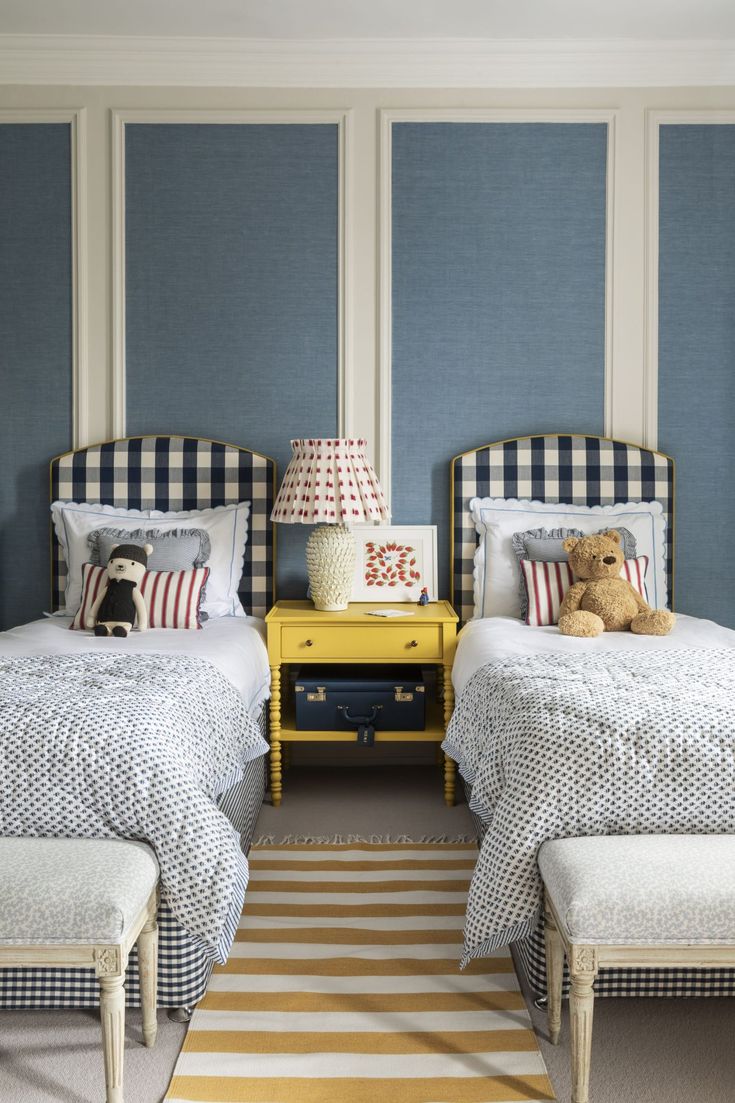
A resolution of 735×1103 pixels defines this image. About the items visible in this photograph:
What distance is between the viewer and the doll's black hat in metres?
3.12

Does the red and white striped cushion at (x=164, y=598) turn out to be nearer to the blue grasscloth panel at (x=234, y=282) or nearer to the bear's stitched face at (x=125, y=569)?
the bear's stitched face at (x=125, y=569)

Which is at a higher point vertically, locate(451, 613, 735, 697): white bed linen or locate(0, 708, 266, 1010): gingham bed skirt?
locate(451, 613, 735, 697): white bed linen

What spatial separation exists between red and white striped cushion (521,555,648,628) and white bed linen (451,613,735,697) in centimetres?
5

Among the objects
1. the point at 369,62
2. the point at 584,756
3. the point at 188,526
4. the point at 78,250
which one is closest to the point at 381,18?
the point at 369,62

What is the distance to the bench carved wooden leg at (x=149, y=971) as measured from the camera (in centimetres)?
173

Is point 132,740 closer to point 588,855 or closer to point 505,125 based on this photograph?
point 588,855

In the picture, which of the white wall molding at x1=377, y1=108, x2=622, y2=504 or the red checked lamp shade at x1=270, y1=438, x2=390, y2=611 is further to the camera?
the white wall molding at x1=377, y1=108, x2=622, y2=504

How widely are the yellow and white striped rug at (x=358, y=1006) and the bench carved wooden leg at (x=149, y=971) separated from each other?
3.3 inches

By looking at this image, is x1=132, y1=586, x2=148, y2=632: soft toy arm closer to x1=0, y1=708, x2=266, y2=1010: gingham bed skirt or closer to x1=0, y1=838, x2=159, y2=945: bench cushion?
x1=0, y1=708, x2=266, y2=1010: gingham bed skirt

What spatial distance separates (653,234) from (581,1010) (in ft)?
9.94

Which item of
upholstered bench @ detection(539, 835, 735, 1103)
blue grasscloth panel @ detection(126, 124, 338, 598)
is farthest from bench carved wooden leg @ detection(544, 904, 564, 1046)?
blue grasscloth panel @ detection(126, 124, 338, 598)

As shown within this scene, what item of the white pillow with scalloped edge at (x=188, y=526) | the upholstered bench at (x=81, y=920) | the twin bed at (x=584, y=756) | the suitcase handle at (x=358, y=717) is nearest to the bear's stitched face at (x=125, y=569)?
the white pillow with scalloped edge at (x=188, y=526)

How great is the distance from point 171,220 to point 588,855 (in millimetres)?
2982

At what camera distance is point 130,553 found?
312cm
